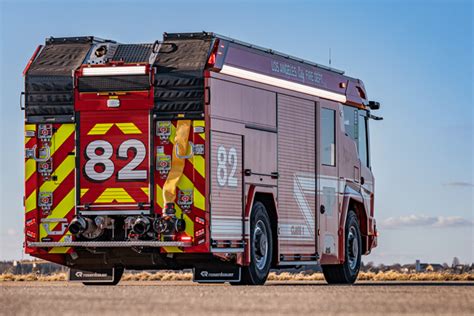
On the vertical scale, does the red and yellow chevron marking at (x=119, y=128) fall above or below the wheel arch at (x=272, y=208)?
above

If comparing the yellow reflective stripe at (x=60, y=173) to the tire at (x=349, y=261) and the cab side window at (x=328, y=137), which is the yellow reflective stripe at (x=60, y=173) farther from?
the tire at (x=349, y=261)

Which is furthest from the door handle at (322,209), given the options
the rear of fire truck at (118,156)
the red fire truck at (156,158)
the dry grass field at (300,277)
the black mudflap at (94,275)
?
the dry grass field at (300,277)

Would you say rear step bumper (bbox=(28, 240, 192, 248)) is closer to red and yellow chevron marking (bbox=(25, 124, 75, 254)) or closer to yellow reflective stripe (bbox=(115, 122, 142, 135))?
red and yellow chevron marking (bbox=(25, 124, 75, 254))

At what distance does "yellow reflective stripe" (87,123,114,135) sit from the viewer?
2106 centimetres

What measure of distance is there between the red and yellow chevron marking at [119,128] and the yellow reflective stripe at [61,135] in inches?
14.3

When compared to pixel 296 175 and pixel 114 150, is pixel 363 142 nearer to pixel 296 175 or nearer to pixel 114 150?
pixel 296 175

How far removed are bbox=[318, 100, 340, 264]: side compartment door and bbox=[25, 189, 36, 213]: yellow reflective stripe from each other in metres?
5.68

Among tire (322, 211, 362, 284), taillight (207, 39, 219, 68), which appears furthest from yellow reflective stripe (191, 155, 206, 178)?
tire (322, 211, 362, 284)

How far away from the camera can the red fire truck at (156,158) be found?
20.5 meters

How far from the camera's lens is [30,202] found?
2155 cm

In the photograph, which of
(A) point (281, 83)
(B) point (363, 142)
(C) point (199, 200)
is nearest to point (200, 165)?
(C) point (199, 200)

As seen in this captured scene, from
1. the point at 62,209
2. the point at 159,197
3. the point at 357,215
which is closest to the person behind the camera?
the point at 159,197

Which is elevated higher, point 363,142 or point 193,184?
point 363,142

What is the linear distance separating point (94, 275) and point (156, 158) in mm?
2613
